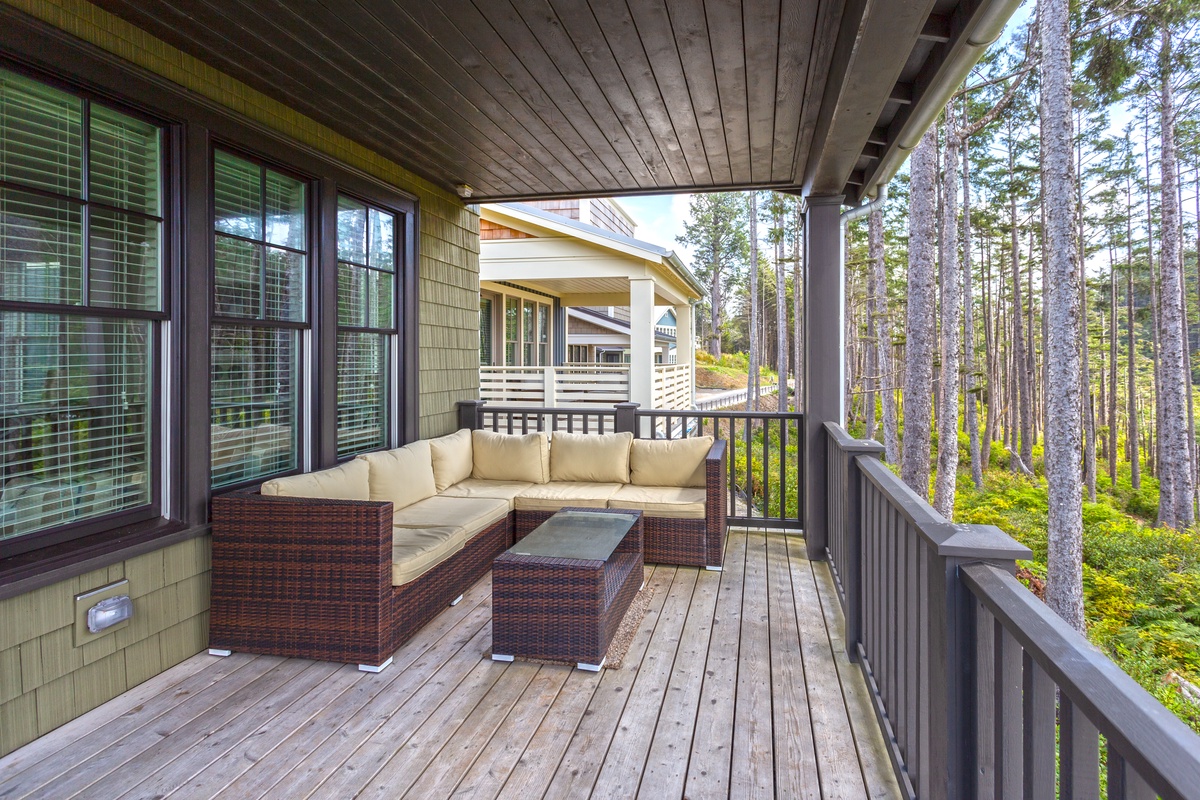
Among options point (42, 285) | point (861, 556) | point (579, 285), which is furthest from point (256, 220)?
point (579, 285)

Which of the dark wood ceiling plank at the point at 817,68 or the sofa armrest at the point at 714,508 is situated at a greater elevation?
the dark wood ceiling plank at the point at 817,68

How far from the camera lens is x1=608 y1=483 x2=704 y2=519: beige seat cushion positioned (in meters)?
4.26

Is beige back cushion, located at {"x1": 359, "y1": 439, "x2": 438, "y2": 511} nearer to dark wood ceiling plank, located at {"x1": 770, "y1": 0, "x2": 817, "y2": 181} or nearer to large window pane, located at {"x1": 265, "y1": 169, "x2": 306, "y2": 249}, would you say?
large window pane, located at {"x1": 265, "y1": 169, "x2": 306, "y2": 249}

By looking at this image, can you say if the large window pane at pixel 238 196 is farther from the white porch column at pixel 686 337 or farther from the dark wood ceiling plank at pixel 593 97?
the white porch column at pixel 686 337

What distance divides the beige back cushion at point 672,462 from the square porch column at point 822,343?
732mm

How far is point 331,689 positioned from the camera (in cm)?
272

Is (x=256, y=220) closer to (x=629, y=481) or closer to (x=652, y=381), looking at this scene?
(x=629, y=481)

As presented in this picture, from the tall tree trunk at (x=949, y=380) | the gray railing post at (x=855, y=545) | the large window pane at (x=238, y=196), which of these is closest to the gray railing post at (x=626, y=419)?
the gray railing post at (x=855, y=545)

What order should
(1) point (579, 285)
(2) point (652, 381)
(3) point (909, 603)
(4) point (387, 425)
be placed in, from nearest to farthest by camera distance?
1. (3) point (909, 603)
2. (4) point (387, 425)
3. (2) point (652, 381)
4. (1) point (579, 285)

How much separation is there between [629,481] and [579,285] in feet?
20.4

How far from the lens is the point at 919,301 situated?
979cm

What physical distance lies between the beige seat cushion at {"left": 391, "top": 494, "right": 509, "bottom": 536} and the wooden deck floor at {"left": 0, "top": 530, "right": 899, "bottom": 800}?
0.62 metres

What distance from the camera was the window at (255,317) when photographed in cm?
319

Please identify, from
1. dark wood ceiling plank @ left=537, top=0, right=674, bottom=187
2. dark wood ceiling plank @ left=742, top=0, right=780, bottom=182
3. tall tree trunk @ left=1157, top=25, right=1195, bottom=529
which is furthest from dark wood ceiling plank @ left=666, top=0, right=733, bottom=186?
tall tree trunk @ left=1157, top=25, right=1195, bottom=529
